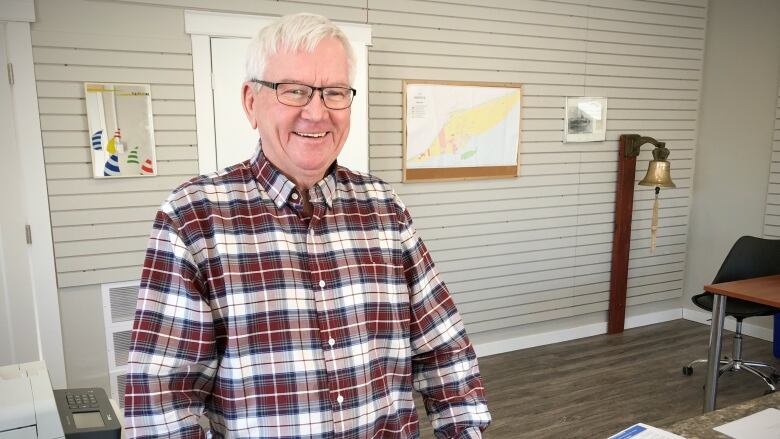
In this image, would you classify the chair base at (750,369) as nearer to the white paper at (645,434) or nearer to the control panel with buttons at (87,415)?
the white paper at (645,434)

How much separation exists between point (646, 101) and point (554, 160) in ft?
4.27

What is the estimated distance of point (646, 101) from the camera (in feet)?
17.8

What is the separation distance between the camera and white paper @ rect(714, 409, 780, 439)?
1567 mm

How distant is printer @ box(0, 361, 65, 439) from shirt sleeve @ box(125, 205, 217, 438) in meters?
0.54

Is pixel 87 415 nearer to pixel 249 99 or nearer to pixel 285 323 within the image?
pixel 285 323

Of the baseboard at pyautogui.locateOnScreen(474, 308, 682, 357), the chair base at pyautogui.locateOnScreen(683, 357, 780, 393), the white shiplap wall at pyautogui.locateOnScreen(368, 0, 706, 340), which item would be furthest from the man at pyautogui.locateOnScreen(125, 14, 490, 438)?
the chair base at pyautogui.locateOnScreen(683, 357, 780, 393)

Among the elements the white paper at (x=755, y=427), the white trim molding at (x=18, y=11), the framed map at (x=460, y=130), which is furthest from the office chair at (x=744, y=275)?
the white trim molding at (x=18, y=11)

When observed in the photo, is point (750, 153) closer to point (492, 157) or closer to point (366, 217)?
point (492, 157)

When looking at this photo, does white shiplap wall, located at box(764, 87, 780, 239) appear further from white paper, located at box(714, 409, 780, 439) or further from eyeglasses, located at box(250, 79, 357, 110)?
eyeglasses, located at box(250, 79, 357, 110)

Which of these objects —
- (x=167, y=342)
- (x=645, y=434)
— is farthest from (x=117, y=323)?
(x=645, y=434)

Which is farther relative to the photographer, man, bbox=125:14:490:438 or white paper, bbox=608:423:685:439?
white paper, bbox=608:423:685:439

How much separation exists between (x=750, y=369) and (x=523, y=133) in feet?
8.34

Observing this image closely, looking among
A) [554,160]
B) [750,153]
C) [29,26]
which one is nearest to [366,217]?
[29,26]

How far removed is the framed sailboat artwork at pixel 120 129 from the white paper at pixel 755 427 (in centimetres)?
324
